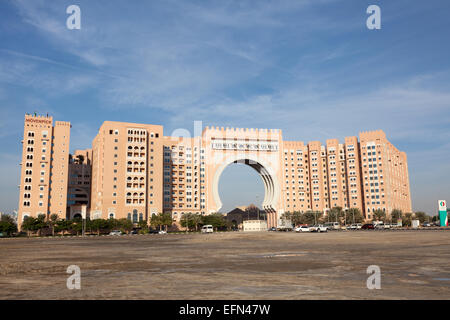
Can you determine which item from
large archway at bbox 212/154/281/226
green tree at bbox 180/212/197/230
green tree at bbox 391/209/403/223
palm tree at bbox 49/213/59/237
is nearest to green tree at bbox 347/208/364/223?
green tree at bbox 391/209/403/223

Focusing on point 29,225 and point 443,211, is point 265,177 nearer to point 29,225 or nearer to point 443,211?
point 443,211

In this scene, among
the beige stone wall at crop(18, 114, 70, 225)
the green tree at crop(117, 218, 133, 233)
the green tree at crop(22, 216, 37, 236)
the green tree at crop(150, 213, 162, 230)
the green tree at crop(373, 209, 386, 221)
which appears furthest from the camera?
the green tree at crop(373, 209, 386, 221)

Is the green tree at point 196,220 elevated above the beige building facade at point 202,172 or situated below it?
below

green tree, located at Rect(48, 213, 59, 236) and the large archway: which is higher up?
the large archway

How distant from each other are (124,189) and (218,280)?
109988 mm

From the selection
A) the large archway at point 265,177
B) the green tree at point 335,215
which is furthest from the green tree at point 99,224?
the green tree at point 335,215

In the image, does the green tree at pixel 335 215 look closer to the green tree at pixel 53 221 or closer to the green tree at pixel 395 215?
the green tree at pixel 395 215

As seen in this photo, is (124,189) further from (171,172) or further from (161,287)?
(161,287)

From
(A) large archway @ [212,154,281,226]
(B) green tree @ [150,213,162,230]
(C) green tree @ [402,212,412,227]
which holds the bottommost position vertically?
(C) green tree @ [402,212,412,227]

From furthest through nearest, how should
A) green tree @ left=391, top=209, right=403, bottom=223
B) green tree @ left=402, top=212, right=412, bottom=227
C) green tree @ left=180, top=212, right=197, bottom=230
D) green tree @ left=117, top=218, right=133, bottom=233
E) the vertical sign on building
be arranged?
green tree @ left=391, top=209, right=403, bottom=223
green tree @ left=402, top=212, right=412, bottom=227
green tree @ left=180, top=212, right=197, bottom=230
green tree @ left=117, top=218, right=133, bottom=233
the vertical sign on building

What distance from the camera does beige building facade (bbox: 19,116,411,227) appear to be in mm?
118125

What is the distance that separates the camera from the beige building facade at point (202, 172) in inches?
4651

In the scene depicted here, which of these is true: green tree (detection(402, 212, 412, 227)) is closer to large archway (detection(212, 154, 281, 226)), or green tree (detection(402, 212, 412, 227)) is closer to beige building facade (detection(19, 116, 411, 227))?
beige building facade (detection(19, 116, 411, 227))
